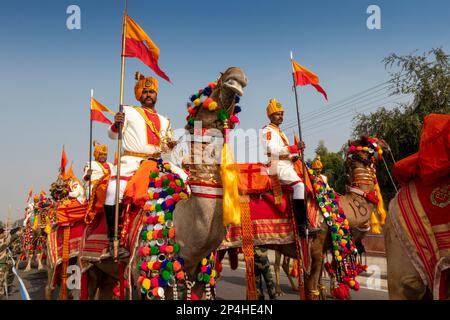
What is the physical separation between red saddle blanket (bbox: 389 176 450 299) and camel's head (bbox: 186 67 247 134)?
1.74 metres

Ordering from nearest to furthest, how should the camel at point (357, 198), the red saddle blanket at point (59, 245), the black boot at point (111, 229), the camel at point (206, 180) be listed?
the camel at point (206, 180)
the black boot at point (111, 229)
the red saddle blanket at point (59, 245)
the camel at point (357, 198)

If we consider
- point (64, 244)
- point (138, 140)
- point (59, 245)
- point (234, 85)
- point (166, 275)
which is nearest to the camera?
point (234, 85)

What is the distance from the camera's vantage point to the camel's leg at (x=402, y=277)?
3.19 metres

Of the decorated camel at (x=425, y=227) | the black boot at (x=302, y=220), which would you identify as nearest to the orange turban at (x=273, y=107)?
the black boot at (x=302, y=220)

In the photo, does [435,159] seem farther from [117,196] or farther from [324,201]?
[324,201]

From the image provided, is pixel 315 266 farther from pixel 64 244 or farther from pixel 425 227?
pixel 64 244

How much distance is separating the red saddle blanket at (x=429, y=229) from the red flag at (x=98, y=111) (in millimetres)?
6477

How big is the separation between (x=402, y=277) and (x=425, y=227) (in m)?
0.47

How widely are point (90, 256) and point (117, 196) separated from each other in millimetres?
1457

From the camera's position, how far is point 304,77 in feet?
25.2

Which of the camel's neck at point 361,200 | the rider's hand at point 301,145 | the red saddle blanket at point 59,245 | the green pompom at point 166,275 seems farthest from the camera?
the camel's neck at point 361,200

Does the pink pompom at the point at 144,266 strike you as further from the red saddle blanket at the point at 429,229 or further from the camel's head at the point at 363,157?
the camel's head at the point at 363,157

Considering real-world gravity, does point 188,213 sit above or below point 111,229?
above

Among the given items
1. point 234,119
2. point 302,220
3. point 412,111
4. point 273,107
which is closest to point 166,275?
point 234,119
